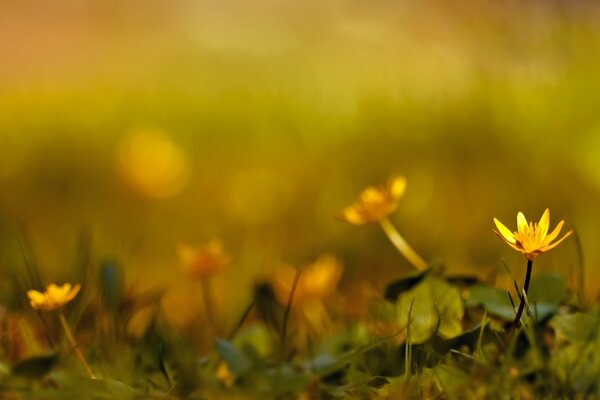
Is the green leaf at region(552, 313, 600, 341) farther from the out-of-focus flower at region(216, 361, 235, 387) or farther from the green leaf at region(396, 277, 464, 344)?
the out-of-focus flower at region(216, 361, 235, 387)

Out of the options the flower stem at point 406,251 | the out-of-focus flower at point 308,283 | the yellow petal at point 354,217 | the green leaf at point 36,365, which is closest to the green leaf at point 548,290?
the flower stem at point 406,251

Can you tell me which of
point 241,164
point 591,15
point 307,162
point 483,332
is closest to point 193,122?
point 241,164

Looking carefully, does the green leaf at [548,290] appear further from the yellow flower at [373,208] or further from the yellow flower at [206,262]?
the yellow flower at [206,262]

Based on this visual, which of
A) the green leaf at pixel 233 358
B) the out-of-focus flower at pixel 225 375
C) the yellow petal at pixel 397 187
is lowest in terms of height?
the out-of-focus flower at pixel 225 375

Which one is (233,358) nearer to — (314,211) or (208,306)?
(208,306)

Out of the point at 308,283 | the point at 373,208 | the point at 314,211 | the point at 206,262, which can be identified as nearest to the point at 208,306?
the point at 206,262
